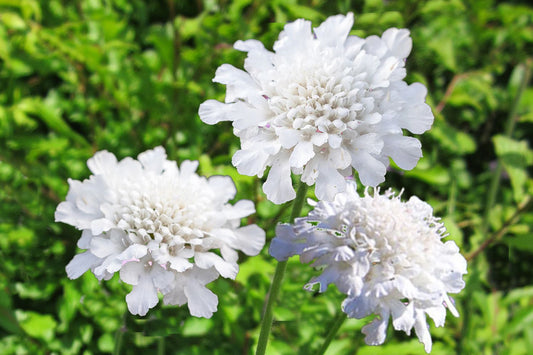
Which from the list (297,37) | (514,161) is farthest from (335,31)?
(514,161)

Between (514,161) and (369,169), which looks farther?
(514,161)

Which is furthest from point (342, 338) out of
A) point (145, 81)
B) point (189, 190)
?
point (145, 81)

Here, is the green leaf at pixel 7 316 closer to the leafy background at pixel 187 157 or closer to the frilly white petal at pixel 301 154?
the leafy background at pixel 187 157

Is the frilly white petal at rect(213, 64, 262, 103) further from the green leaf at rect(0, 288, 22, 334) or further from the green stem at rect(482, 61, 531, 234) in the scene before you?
the green stem at rect(482, 61, 531, 234)

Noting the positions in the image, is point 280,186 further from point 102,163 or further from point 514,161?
point 514,161

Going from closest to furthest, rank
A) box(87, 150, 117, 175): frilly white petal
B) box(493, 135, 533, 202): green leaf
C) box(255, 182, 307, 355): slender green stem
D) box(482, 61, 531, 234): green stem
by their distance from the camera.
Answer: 1. box(255, 182, 307, 355): slender green stem
2. box(87, 150, 117, 175): frilly white petal
3. box(493, 135, 533, 202): green leaf
4. box(482, 61, 531, 234): green stem

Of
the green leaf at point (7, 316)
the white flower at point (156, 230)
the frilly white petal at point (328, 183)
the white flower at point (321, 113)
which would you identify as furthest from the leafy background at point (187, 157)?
the frilly white petal at point (328, 183)

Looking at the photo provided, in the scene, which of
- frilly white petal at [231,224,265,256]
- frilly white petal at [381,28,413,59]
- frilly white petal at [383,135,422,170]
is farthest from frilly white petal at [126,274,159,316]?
frilly white petal at [381,28,413,59]
